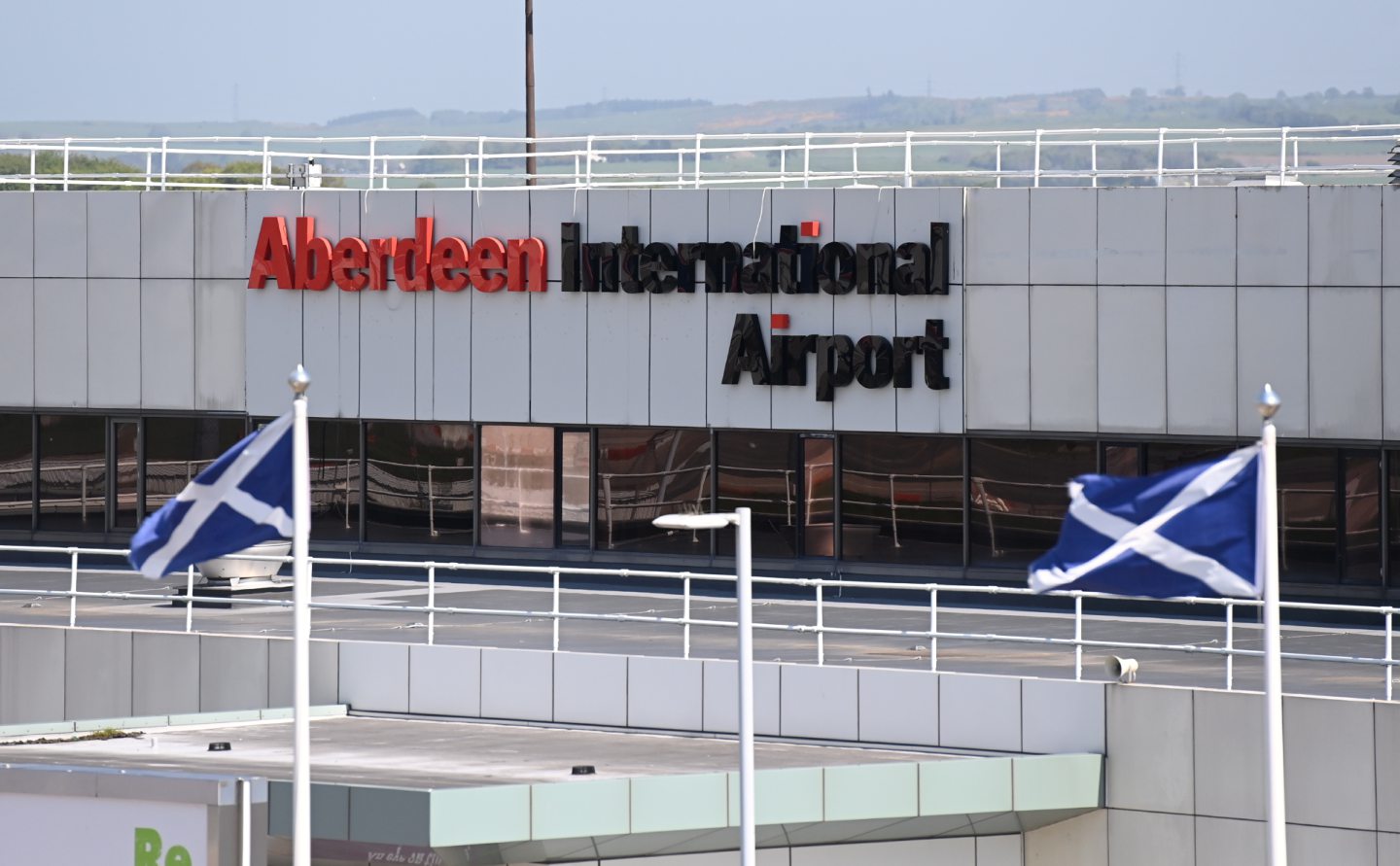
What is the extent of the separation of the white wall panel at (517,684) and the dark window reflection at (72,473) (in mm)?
13071

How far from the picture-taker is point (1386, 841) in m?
17.4

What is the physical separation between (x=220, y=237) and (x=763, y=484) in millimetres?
8913

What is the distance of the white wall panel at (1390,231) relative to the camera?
81.9 feet

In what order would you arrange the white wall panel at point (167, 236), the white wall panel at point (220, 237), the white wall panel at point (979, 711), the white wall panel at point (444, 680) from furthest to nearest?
the white wall panel at point (167, 236) < the white wall panel at point (220, 237) < the white wall panel at point (444, 680) < the white wall panel at point (979, 711)

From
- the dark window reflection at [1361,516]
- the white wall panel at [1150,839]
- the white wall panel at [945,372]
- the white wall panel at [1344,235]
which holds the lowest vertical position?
the white wall panel at [1150,839]

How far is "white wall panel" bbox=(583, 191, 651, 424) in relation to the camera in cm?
2884

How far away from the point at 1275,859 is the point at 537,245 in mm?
19084

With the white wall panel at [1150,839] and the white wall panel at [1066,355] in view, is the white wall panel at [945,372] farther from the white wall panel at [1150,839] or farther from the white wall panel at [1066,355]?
the white wall panel at [1150,839]

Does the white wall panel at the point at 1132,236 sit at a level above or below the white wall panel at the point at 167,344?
above

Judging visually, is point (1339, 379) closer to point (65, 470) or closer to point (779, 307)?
point (779, 307)

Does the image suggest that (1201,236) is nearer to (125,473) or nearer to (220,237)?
(220,237)

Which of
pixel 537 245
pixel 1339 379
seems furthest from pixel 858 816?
pixel 537 245

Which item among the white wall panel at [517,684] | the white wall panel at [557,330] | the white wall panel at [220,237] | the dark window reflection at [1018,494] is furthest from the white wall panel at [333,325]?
the white wall panel at [517,684]

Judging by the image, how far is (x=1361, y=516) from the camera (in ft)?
84.6
